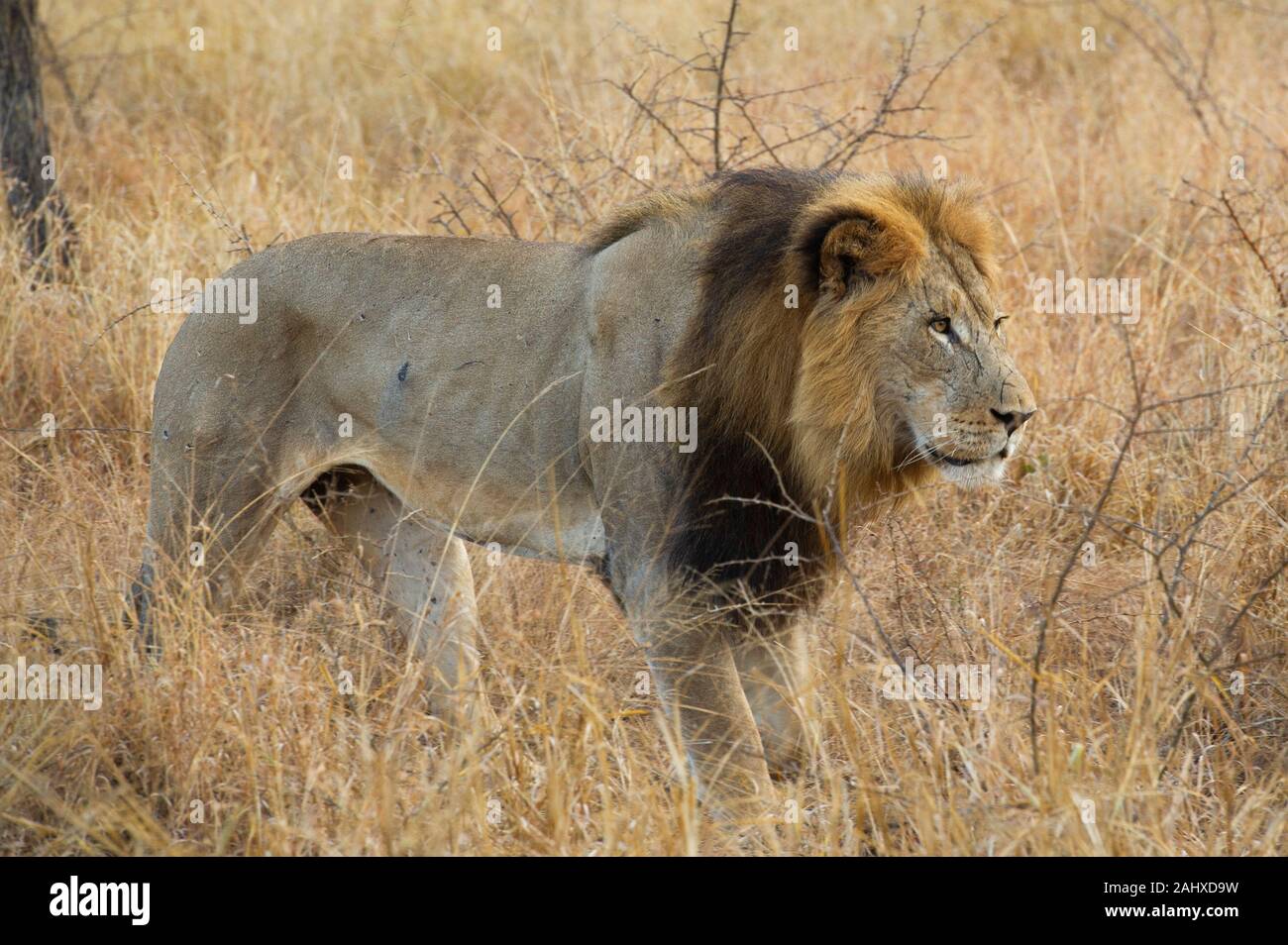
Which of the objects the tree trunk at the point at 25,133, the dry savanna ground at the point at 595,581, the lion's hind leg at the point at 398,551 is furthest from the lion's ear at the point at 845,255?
the tree trunk at the point at 25,133

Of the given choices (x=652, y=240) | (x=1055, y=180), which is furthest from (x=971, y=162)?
(x=652, y=240)

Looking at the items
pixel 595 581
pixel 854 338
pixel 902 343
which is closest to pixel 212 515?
pixel 595 581

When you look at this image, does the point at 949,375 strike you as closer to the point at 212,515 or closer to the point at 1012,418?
the point at 1012,418

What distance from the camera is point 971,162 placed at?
25.8 feet

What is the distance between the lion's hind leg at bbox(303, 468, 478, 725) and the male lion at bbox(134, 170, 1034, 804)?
14 millimetres

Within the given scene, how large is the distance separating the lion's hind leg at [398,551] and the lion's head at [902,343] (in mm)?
1308

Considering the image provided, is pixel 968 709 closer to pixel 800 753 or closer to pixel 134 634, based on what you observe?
pixel 800 753

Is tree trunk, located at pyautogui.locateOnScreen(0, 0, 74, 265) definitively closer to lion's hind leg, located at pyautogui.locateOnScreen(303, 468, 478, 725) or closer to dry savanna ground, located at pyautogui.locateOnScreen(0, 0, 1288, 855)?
dry savanna ground, located at pyautogui.locateOnScreen(0, 0, 1288, 855)

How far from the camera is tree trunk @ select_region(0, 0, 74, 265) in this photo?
727 cm

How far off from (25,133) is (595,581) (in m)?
4.40

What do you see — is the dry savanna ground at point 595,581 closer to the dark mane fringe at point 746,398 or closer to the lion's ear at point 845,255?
the dark mane fringe at point 746,398

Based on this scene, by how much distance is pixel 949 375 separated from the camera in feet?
11.7

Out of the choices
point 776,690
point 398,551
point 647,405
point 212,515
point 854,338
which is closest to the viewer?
point 854,338

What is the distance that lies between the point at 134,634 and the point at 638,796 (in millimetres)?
1424
